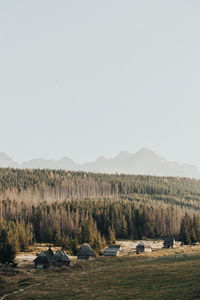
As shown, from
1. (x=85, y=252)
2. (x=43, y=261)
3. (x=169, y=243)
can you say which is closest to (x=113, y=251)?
(x=85, y=252)

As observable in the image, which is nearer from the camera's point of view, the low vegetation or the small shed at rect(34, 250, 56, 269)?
the low vegetation

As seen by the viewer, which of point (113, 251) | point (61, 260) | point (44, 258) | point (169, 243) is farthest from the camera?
point (169, 243)

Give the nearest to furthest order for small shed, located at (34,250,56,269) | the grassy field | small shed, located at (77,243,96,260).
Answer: the grassy field
small shed, located at (34,250,56,269)
small shed, located at (77,243,96,260)

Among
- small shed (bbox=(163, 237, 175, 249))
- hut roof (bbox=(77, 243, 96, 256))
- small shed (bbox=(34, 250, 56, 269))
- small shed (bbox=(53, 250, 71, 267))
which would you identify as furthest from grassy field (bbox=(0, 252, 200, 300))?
small shed (bbox=(163, 237, 175, 249))

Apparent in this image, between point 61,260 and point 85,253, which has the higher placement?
point 85,253

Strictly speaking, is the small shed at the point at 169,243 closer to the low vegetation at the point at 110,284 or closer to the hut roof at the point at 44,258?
the hut roof at the point at 44,258

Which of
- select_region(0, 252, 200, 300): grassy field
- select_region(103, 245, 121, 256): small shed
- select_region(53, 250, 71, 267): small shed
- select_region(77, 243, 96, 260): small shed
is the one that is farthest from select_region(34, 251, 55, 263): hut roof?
select_region(103, 245, 121, 256): small shed

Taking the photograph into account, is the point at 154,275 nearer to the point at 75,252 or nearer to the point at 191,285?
the point at 191,285

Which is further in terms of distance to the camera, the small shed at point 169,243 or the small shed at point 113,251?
the small shed at point 169,243

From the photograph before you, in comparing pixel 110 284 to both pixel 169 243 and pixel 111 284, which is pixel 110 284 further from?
pixel 169 243

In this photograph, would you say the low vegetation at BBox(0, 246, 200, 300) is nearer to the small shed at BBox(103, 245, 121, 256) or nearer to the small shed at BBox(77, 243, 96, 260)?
the small shed at BBox(77, 243, 96, 260)

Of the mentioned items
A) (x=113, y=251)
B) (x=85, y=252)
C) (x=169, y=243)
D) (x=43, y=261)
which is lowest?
(x=43, y=261)

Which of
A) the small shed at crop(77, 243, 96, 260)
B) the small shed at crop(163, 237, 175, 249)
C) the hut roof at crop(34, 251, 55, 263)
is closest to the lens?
the hut roof at crop(34, 251, 55, 263)

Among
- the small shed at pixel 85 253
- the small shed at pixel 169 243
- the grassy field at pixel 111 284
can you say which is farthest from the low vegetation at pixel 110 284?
the small shed at pixel 169 243
